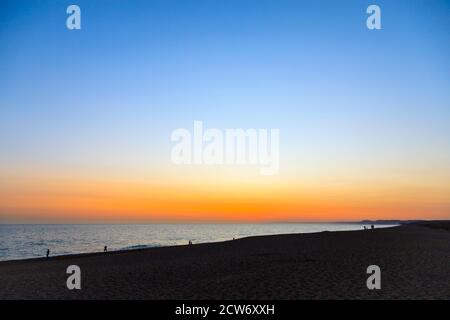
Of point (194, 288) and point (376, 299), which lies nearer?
point (376, 299)

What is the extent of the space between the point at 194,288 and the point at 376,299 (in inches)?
336

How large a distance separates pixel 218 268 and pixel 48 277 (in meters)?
10.9

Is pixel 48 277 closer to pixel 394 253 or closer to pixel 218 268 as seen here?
pixel 218 268
